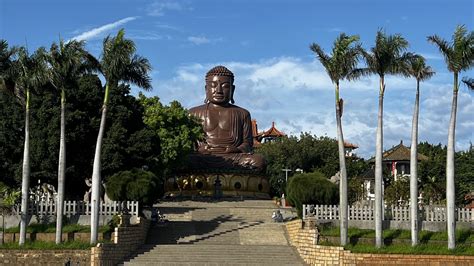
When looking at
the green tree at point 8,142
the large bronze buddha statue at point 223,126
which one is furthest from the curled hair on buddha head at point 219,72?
the green tree at point 8,142

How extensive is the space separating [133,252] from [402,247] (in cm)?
972

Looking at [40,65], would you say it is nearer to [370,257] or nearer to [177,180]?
[370,257]

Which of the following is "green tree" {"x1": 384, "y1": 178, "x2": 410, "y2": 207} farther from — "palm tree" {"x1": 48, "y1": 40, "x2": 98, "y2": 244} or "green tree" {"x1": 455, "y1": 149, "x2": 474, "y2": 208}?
"palm tree" {"x1": 48, "y1": 40, "x2": 98, "y2": 244}

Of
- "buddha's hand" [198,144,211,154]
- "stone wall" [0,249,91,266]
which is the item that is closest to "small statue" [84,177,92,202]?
"stone wall" [0,249,91,266]

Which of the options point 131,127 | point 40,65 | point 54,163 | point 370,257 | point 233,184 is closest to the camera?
point 370,257

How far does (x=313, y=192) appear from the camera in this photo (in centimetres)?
3381

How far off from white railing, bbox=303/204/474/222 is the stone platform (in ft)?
76.5

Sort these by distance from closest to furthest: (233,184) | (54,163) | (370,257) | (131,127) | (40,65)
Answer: (370,257) < (40,65) < (54,163) < (131,127) < (233,184)

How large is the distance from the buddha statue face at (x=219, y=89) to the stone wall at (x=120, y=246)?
28.4 metres

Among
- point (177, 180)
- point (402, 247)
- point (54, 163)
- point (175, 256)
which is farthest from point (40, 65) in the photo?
point (177, 180)

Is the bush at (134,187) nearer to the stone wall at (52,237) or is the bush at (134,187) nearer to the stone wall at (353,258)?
the stone wall at (52,237)

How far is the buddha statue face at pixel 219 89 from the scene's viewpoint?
60.7 meters

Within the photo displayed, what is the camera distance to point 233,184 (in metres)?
56.8

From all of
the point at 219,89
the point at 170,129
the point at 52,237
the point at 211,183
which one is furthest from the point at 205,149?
the point at 52,237
